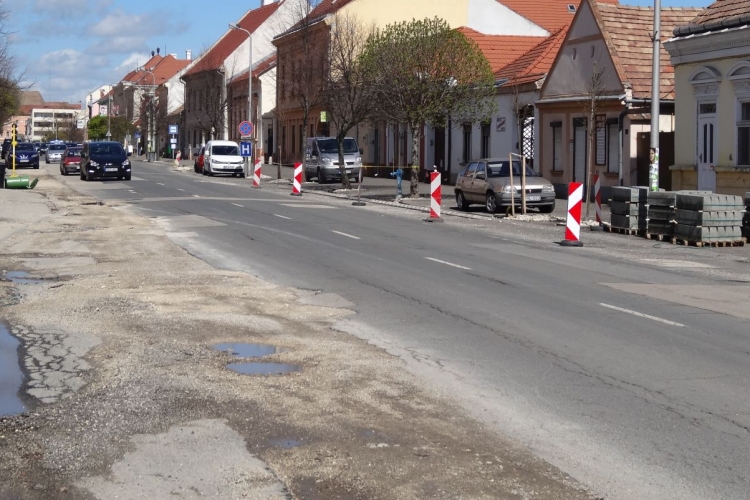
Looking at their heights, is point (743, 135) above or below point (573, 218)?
above

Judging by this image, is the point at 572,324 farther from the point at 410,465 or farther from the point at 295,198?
the point at 295,198

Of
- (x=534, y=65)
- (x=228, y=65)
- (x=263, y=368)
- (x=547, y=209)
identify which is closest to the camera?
(x=263, y=368)

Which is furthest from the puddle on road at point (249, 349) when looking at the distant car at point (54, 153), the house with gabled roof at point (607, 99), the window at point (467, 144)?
the distant car at point (54, 153)

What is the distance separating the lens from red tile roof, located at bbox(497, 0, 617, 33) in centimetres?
6594

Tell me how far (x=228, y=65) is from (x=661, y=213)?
7429 cm

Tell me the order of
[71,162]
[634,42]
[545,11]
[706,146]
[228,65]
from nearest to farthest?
1. [706,146]
2. [634,42]
3. [71,162]
4. [545,11]
5. [228,65]

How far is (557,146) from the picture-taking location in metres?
40.2

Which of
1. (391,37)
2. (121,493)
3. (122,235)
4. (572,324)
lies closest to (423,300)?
(572,324)

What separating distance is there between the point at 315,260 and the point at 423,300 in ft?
15.4

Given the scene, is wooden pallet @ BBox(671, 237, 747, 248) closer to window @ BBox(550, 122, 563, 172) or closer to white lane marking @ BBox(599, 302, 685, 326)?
white lane marking @ BBox(599, 302, 685, 326)

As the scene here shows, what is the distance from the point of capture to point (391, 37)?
121ft

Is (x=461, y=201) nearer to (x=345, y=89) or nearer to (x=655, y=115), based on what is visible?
(x=655, y=115)

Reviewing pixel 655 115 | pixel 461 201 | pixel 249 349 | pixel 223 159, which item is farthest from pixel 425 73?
pixel 249 349

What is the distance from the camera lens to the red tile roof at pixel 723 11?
28666 millimetres
